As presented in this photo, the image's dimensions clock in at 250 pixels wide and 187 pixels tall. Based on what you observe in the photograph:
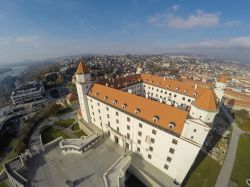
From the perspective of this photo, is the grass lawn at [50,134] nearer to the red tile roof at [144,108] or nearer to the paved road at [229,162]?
the red tile roof at [144,108]

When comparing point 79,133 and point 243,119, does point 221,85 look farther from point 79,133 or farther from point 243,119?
point 79,133

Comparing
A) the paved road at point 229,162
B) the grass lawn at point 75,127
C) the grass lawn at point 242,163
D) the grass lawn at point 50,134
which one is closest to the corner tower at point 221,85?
the paved road at point 229,162

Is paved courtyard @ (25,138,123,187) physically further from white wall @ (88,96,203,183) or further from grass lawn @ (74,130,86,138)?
grass lawn @ (74,130,86,138)

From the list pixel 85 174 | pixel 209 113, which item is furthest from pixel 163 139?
pixel 85 174

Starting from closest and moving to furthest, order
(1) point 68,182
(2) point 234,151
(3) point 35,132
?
(1) point 68,182
(2) point 234,151
(3) point 35,132

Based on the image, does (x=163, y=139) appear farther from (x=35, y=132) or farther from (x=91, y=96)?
(x=35, y=132)

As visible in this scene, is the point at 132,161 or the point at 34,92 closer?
the point at 132,161

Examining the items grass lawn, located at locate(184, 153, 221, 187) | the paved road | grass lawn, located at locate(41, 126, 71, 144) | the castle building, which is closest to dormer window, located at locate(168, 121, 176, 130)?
the castle building
